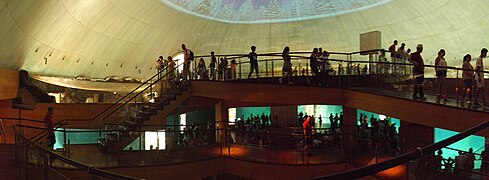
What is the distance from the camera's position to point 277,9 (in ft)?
78.4

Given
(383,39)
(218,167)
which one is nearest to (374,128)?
(218,167)

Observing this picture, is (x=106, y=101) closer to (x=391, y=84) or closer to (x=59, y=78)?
(x=59, y=78)

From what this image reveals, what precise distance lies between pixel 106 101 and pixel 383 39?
15328 mm

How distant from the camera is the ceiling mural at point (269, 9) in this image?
888 inches

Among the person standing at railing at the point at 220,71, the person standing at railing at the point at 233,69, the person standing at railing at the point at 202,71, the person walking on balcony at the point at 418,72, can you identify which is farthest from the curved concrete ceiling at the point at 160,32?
the person walking on balcony at the point at 418,72

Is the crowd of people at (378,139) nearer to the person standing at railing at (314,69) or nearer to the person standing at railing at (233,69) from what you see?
the person standing at railing at (314,69)

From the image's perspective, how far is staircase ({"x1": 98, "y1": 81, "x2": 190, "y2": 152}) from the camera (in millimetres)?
10859

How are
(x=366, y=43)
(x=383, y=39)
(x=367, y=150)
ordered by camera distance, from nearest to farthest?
(x=367, y=150) → (x=366, y=43) → (x=383, y=39)

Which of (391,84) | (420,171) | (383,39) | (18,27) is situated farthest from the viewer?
(383,39)

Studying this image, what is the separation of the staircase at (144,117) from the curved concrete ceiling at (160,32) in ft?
14.7

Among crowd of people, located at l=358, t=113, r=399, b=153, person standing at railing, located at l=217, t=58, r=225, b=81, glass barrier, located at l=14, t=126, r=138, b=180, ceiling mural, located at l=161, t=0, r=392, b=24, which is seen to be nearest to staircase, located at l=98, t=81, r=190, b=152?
person standing at railing, located at l=217, t=58, r=225, b=81

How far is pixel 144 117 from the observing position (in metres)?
12.4

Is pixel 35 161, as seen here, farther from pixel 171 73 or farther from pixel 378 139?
pixel 171 73

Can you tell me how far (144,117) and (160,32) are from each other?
10.4 metres
